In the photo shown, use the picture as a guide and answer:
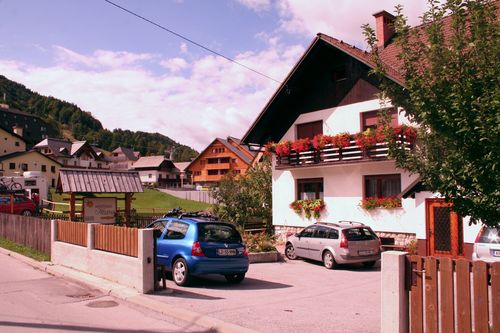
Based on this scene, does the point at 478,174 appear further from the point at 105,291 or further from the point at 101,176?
the point at 101,176

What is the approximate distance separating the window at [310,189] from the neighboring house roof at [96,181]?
8.27m

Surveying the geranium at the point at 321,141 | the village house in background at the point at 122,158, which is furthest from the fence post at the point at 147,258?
the village house in background at the point at 122,158

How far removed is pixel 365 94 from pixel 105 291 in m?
14.2

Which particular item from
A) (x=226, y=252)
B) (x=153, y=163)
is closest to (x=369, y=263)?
(x=226, y=252)

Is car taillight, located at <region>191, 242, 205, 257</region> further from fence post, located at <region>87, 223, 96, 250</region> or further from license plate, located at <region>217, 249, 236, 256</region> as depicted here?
fence post, located at <region>87, 223, 96, 250</region>

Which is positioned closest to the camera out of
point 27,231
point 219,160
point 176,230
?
point 176,230

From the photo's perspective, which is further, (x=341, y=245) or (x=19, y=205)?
(x=19, y=205)

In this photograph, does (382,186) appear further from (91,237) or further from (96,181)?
(96,181)

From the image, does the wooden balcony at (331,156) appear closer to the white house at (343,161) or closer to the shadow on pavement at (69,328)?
the white house at (343,161)

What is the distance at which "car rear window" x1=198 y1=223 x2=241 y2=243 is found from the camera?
1135 centimetres

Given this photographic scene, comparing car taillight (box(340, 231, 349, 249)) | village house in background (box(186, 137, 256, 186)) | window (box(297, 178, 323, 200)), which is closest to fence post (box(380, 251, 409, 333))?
car taillight (box(340, 231, 349, 249))

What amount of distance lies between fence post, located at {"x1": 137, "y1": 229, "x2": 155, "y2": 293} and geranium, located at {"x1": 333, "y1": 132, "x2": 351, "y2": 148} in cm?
1149

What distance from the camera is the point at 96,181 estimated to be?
2367cm

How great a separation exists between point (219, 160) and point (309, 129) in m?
74.2
